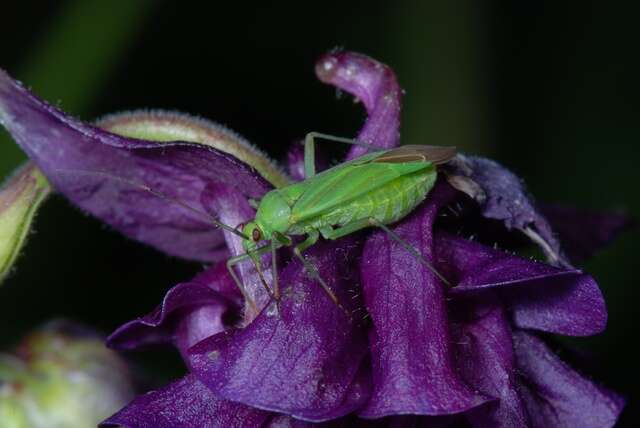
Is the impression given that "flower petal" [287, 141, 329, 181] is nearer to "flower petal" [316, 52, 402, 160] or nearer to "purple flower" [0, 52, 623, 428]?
"purple flower" [0, 52, 623, 428]

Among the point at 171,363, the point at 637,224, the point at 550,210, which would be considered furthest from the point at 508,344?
the point at 171,363

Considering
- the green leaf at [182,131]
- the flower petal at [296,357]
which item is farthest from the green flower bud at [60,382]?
the flower petal at [296,357]

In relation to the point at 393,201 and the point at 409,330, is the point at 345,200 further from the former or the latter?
the point at 409,330

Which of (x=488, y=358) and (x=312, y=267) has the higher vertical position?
(x=312, y=267)

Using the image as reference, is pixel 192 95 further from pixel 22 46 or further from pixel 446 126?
pixel 446 126

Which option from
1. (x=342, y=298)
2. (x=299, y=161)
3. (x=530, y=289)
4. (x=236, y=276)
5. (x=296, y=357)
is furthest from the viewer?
(x=299, y=161)

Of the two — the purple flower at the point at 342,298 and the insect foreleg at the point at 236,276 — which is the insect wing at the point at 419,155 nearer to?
the purple flower at the point at 342,298

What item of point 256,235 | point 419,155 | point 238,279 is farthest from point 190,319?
point 419,155
